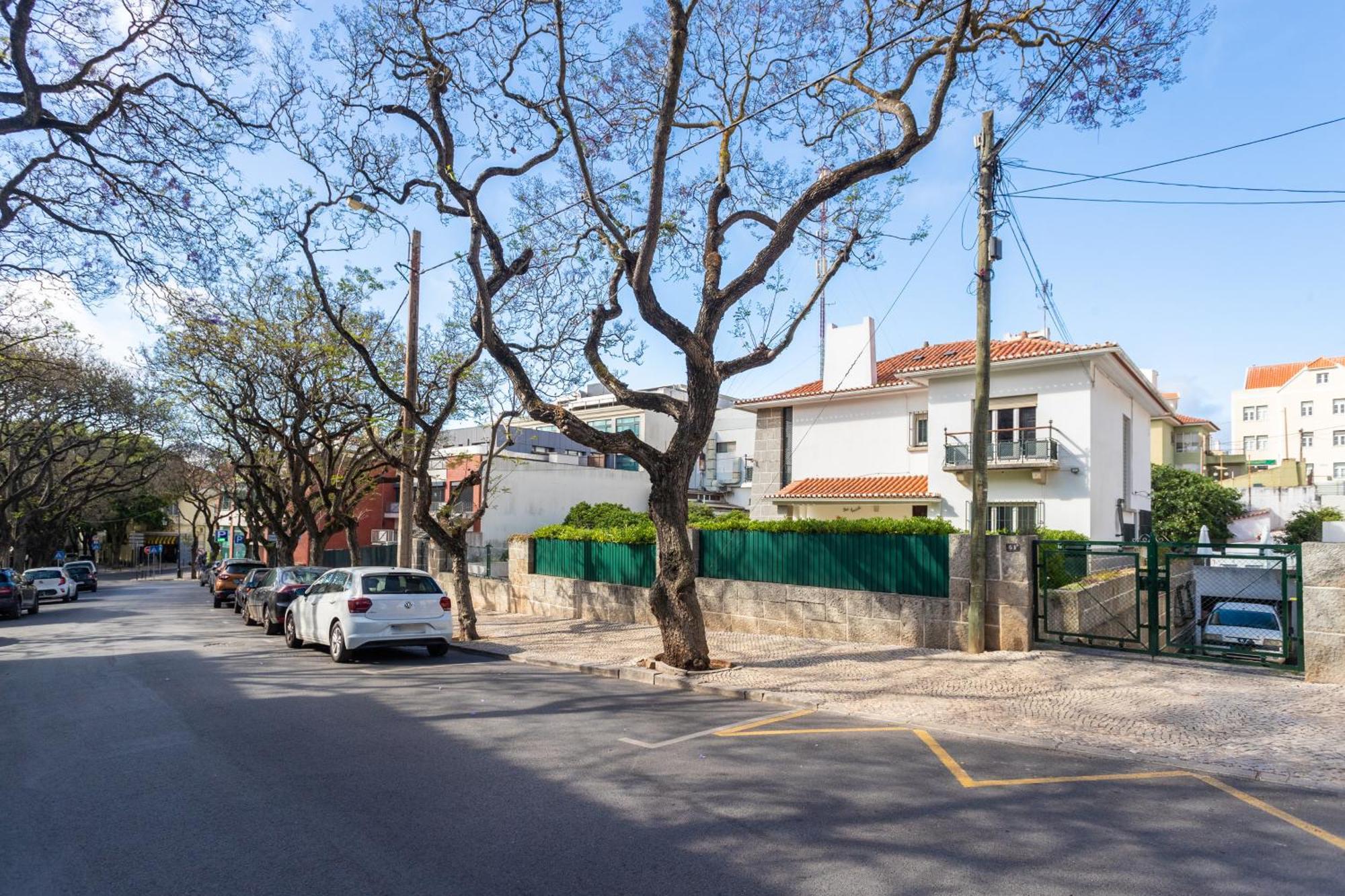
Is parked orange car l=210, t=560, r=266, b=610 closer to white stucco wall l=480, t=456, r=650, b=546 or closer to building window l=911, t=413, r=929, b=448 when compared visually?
white stucco wall l=480, t=456, r=650, b=546

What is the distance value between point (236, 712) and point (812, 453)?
2279 centimetres

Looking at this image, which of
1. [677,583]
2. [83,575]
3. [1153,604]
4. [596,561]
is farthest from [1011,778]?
[83,575]

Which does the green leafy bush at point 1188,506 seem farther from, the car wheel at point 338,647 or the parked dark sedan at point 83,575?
the parked dark sedan at point 83,575

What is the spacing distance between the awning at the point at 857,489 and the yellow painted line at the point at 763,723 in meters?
17.7

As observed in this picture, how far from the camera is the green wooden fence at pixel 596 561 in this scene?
56.3 feet

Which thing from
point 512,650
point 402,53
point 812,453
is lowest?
point 512,650

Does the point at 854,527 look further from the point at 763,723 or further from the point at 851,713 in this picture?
the point at 763,723

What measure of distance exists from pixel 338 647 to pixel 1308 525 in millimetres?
39786

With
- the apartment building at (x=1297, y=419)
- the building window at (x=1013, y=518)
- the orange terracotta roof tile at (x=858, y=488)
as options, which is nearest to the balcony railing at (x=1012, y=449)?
the building window at (x=1013, y=518)

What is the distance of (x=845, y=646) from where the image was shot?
508 inches

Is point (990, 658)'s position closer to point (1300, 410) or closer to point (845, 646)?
point (845, 646)

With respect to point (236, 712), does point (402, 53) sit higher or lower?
higher

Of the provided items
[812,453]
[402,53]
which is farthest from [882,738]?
[812,453]

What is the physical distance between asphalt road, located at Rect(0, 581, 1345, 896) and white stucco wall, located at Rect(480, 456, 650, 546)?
87.2ft
